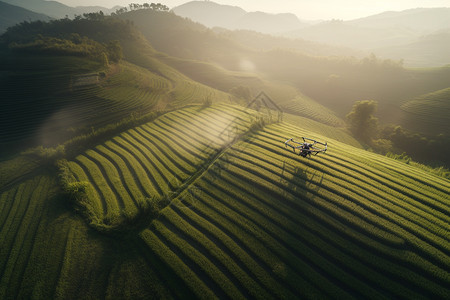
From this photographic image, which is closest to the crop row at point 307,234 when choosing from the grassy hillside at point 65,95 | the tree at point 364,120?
the grassy hillside at point 65,95

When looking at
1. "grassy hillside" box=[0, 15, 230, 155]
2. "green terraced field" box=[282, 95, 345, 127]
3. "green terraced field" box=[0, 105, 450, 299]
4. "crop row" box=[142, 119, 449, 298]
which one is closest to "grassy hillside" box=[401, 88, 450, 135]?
"green terraced field" box=[282, 95, 345, 127]

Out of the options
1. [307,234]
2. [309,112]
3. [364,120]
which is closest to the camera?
[307,234]

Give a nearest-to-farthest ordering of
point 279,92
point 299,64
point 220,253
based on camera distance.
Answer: point 220,253 < point 279,92 < point 299,64

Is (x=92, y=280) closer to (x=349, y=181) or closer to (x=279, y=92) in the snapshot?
(x=349, y=181)

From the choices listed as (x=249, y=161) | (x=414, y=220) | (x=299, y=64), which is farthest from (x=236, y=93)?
(x=299, y=64)

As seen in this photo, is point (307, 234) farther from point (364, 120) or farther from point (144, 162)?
point (364, 120)

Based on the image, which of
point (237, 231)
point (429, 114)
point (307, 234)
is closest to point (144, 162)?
point (237, 231)
